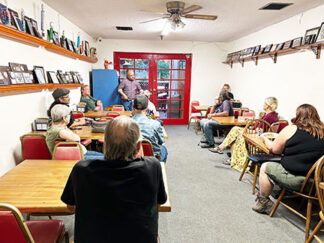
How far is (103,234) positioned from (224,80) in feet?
21.3

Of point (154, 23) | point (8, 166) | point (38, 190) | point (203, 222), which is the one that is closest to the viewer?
point (38, 190)

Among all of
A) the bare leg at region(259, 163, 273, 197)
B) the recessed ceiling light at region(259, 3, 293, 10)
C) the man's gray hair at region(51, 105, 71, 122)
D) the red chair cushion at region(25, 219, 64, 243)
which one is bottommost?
the bare leg at region(259, 163, 273, 197)

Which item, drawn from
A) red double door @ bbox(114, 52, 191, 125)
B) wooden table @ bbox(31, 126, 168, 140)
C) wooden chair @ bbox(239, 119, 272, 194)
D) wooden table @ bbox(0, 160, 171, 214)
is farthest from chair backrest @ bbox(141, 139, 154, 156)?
red double door @ bbox(114, 52, 191, 125)

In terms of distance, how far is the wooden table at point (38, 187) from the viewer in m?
1.19

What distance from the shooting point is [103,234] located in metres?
0.92

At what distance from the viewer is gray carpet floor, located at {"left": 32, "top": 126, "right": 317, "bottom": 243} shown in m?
1.98

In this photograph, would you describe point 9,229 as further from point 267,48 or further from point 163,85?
point 163,85

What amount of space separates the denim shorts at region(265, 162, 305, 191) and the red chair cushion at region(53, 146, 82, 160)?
187 cm

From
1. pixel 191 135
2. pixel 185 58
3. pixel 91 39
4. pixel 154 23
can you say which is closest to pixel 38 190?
pixel 154 23

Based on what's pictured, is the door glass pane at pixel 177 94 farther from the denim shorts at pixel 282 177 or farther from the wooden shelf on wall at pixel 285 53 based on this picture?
the denim shorts at pixel 282 177

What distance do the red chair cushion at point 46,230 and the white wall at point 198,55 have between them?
560 cm

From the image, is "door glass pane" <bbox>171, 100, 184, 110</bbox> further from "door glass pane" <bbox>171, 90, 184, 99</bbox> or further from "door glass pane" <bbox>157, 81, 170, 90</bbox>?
"door glass pane" <bbox>157, 81, 170, 90</bbox>

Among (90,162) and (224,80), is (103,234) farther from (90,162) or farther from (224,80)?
(224,80)

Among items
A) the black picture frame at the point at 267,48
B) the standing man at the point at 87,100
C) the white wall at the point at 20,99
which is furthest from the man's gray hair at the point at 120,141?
the black picture frame at the point at 267,48
